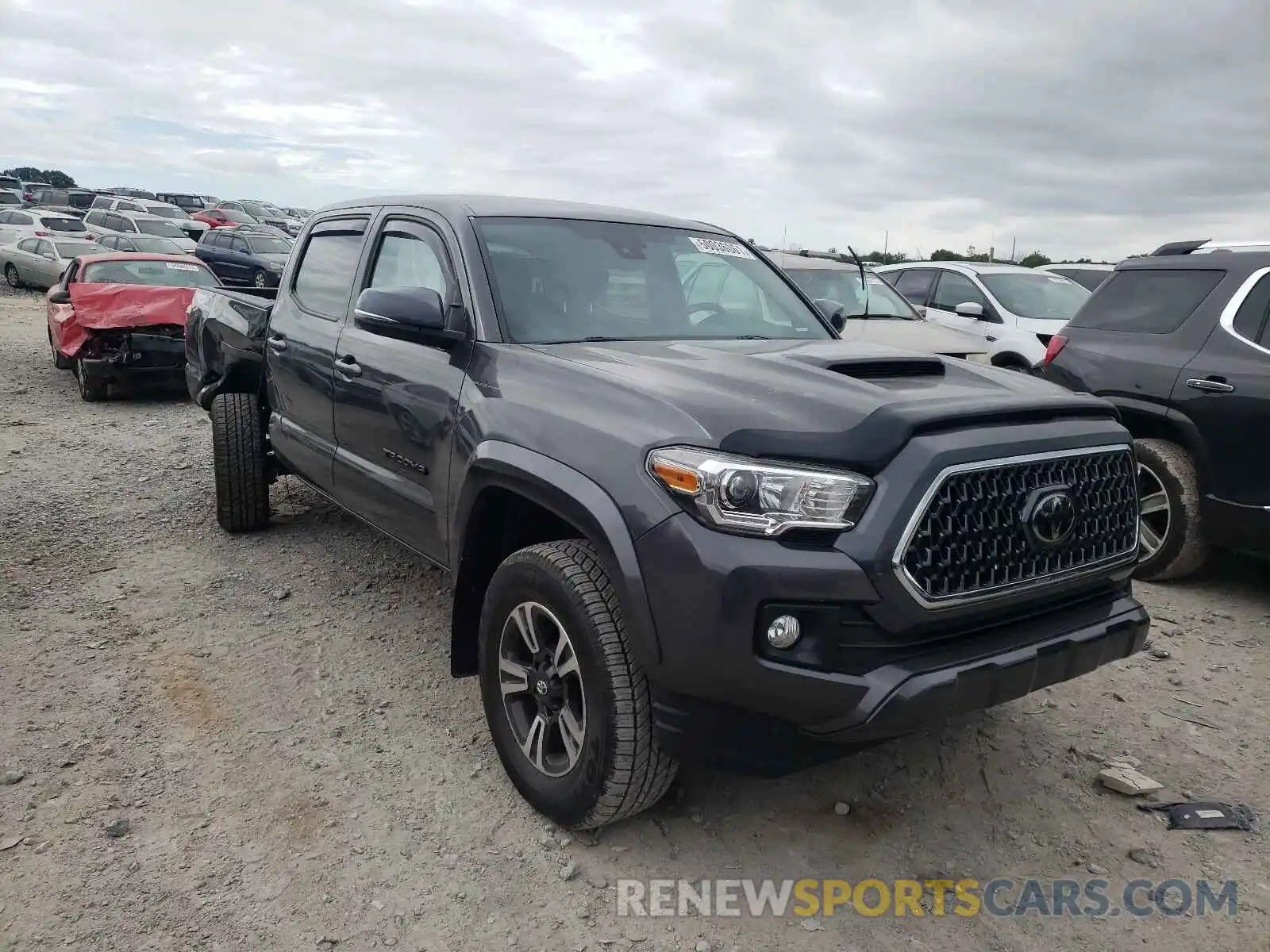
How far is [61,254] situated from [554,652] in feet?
72.2

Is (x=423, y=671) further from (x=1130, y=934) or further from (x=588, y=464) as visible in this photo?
(x=1130, y=934)

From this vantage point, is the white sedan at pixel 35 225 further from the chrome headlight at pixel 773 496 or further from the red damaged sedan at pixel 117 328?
the chrome headlight at pixel 773 496

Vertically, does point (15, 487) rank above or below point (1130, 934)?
below

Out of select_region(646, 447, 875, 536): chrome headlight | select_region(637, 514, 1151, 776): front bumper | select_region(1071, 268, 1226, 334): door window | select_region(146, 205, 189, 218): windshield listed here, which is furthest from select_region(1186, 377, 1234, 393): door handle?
select_region(146, 205, 189, 218): windshield

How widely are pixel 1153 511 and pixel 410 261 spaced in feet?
13.2

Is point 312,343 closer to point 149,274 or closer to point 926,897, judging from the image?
point 926,897

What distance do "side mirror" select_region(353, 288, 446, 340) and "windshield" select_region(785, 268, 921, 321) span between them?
606cm

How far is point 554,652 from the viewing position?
2.84 m

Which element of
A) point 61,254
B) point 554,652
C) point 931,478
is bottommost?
point 61,254

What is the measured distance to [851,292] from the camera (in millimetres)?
9070

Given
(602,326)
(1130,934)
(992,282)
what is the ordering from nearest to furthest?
(1130,934), (602,326), (992,282)

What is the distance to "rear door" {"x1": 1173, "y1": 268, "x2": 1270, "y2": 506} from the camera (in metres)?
4.54

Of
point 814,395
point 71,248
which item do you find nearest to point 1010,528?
point 814,395

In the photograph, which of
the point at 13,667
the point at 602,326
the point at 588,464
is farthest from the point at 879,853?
the point at 13,667
